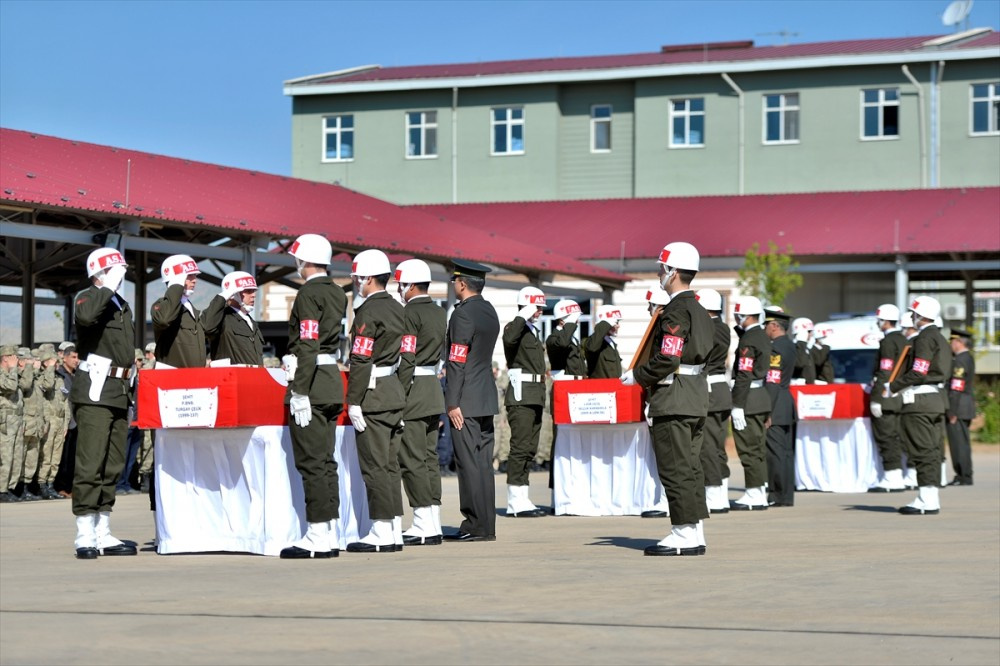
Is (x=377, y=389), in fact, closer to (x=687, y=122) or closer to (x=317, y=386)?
(x=317, y=386)

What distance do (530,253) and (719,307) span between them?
14.7 metres

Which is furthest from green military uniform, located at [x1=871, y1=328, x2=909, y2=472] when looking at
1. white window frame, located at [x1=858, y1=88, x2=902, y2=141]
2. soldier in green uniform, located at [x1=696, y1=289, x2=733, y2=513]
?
white window frame, located at [x1=858, y1=88, x2=902, y2=141]

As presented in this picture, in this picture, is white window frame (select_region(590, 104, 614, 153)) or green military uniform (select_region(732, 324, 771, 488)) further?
white window frame (select_region(590, 104, 614, 153))

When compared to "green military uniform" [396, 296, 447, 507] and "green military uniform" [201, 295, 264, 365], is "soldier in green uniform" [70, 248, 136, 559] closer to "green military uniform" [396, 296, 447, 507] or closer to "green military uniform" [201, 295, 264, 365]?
"green military uniform" [201, 295, 264, 365]

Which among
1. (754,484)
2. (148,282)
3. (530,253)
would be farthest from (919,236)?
(754,484)

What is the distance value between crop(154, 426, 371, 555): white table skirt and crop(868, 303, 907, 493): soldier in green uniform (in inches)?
358

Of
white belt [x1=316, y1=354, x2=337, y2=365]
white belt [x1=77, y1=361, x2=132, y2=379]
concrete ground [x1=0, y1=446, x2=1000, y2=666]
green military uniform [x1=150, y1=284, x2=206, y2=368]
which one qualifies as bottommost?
concrete ground [x1=0, y1=446, x2=1000, y2=666]

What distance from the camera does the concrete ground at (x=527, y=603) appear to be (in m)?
7.08

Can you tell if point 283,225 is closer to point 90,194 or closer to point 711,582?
point 90,194

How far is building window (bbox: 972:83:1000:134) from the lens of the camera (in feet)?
142

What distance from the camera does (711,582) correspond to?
9.41 meters

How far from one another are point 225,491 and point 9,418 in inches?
282

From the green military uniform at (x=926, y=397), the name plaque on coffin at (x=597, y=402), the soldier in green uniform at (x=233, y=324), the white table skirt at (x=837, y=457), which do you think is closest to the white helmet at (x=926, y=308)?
the green military uniform at (x=926, y=397)

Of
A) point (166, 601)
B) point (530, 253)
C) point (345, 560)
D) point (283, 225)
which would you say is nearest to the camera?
point (166, 601)
